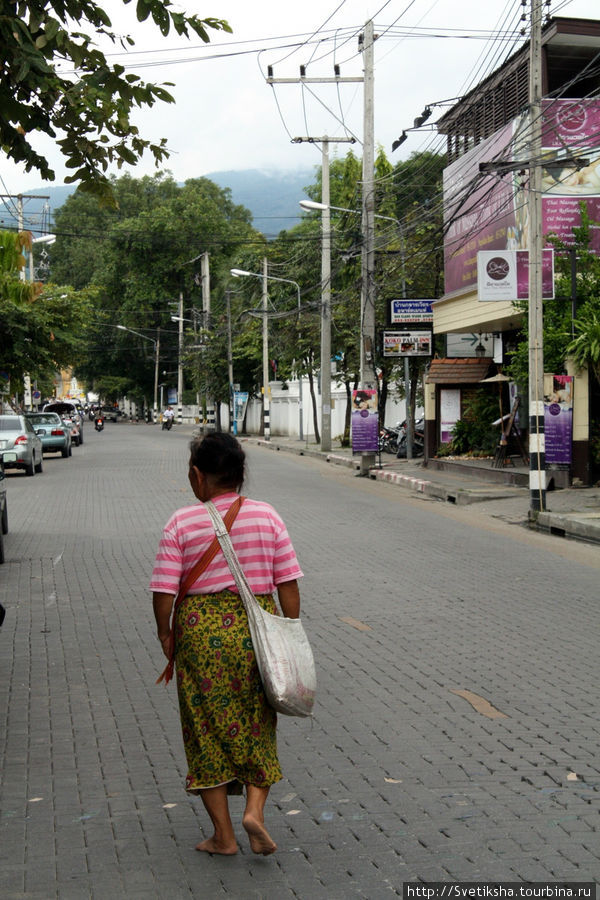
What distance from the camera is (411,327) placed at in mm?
29188

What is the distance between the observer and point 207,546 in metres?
4.26

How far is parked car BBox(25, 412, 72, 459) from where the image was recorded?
37250 mm

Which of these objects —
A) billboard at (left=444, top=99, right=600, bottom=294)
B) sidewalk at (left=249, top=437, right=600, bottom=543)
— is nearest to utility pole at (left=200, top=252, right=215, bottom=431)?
sidewalk at (left=249, top=437, right=600, bottom=543)

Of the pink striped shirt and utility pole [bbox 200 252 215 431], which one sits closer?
the pink striped shirt

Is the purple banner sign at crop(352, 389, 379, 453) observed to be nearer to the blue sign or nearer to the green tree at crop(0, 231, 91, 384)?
the blue sign

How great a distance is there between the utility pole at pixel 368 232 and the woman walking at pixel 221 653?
2442cm

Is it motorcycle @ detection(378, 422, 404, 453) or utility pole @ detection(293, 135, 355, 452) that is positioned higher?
utility pole @ detection(293, 135, 355, 452)

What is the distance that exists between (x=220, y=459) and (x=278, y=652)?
78 centimetres

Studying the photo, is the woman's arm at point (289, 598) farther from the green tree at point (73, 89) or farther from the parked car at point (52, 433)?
the parked car at point (52, 433)

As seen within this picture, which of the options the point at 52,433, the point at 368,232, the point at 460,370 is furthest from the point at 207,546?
the point at 52,433

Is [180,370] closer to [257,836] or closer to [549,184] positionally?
[549,184]

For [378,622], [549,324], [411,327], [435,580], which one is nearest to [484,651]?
[378,622]

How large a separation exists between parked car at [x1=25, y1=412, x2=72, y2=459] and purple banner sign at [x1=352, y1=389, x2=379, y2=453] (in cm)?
1240

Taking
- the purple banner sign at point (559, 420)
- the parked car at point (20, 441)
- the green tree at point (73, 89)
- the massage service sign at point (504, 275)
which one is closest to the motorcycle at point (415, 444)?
the parked car at point (20, 441)
